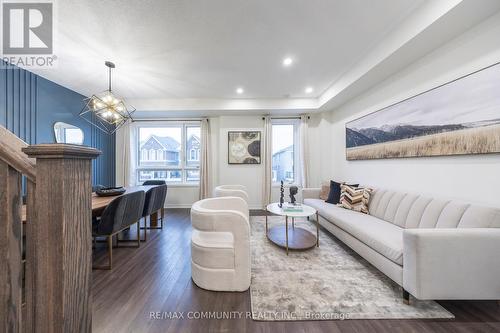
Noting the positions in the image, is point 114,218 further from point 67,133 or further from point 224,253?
point 67,133

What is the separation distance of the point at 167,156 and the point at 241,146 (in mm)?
2130

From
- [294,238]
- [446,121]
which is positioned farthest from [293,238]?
[446,121]

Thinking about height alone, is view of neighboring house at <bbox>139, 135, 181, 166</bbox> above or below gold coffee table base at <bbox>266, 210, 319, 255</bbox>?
above

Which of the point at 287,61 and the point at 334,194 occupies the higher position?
the point at 287,61

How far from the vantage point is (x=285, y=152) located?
5098mm

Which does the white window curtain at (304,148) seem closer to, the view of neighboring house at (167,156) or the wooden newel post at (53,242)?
the view of neighboring house at (167,156)

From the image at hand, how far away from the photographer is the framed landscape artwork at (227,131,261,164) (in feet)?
16.0

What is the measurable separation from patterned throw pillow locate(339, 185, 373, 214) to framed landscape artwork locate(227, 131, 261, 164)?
2395 mm

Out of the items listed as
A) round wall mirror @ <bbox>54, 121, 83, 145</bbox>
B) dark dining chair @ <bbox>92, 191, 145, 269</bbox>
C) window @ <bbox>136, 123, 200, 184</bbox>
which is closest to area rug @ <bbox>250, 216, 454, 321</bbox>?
dark dining chair @ <bbox>92, 191, 145, 269</bbox>

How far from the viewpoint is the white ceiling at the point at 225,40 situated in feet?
6.07

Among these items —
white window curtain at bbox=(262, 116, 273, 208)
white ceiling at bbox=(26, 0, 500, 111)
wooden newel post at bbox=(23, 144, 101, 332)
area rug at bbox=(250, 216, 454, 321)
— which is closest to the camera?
wooden newel post at bbox=(23, 144, 101, 332)

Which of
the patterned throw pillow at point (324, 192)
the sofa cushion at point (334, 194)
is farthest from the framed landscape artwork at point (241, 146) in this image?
the sofa cushion at point (334, 194)

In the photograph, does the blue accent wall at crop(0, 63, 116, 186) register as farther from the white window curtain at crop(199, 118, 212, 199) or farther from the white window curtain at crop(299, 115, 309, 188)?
the white window curtain at crop(299, 115, 309, 188)

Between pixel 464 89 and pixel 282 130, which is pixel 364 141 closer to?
pixel 464 89
